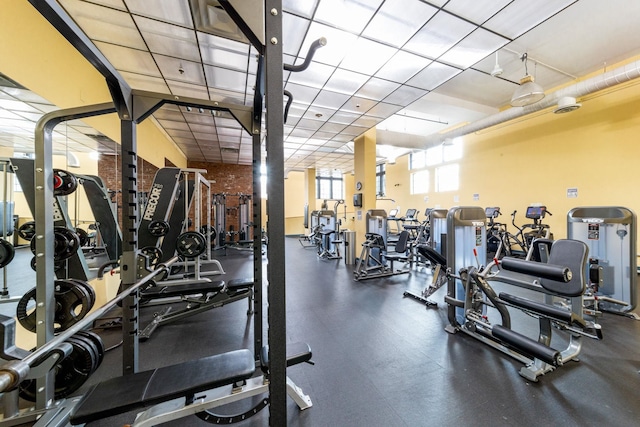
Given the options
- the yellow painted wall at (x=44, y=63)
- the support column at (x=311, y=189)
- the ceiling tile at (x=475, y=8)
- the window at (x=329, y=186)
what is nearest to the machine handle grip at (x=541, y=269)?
the ceiling tile at (x=475, y=8)

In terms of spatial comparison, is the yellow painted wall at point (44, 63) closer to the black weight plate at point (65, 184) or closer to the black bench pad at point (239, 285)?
the black weight plate at point (65, 184)

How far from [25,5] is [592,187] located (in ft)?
29.0

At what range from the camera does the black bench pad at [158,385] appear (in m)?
1.13

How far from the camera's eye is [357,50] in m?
3.22

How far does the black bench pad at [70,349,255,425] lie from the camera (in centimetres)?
113

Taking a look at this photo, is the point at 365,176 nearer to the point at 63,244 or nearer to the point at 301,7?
the point at 301,7

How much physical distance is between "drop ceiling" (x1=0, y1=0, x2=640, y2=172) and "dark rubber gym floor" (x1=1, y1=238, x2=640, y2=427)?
7.47 ft

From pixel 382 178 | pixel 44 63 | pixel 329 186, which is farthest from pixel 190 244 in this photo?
pixel 329 186

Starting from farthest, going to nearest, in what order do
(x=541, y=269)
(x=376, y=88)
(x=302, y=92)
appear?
(x=302, y=92)
(x=376, y=88)
(x=541, y=269)

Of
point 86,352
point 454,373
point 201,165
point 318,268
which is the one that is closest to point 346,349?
point 454,373

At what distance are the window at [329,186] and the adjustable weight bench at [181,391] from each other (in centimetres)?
1186

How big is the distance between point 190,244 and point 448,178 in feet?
26.4

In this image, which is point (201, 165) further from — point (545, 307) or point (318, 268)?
point (545, 307)

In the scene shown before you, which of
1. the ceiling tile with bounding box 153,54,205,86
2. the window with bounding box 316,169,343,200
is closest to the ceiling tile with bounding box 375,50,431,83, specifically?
the ceiling tile with bounding box 153,54,205,86
